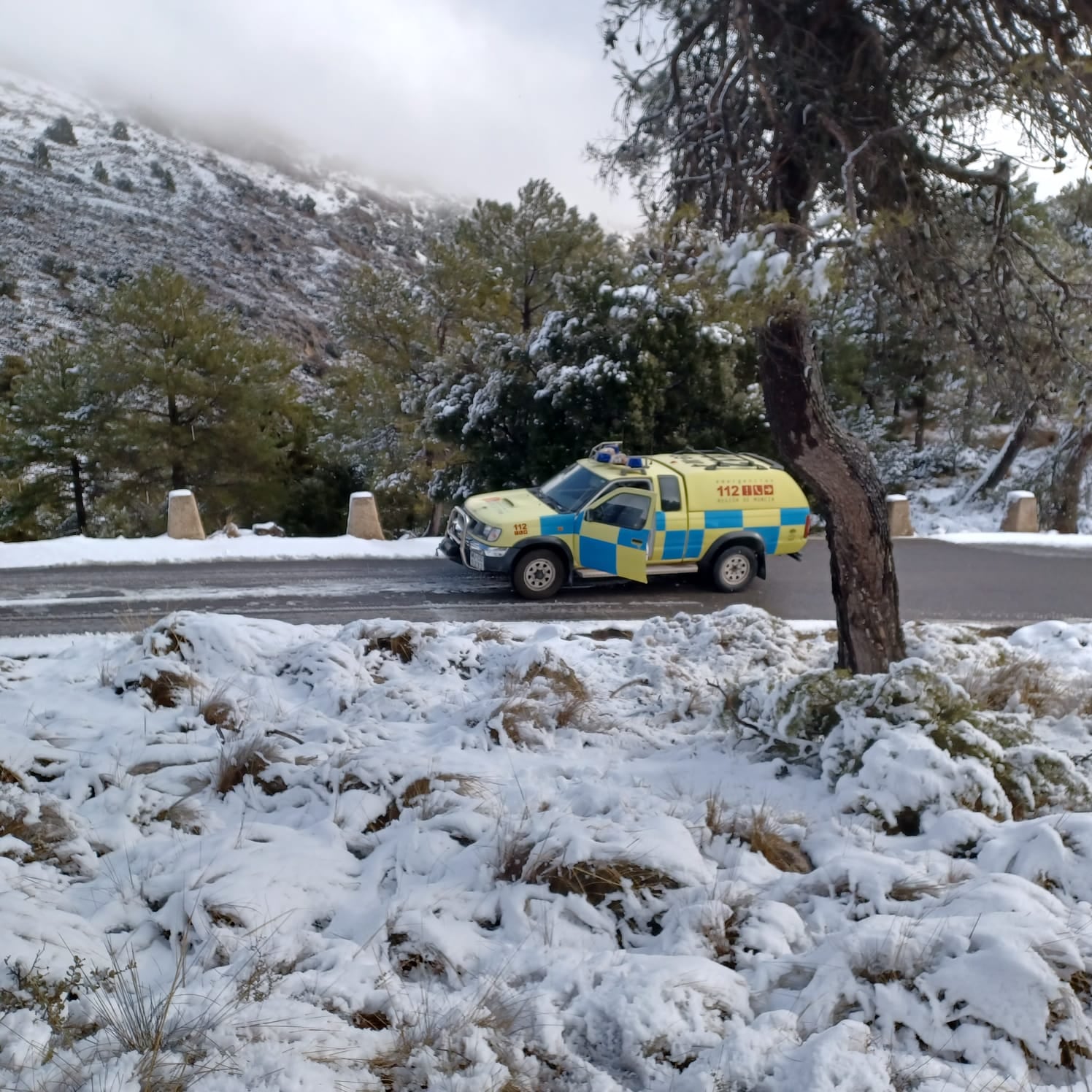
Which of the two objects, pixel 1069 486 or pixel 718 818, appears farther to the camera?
pixel 1069 486

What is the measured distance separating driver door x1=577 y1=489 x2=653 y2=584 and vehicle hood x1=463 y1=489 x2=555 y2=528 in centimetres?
55

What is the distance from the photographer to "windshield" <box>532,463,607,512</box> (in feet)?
35.1

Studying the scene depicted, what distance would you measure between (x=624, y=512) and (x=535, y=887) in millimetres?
7713

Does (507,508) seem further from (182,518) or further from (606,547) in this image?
(182,518)

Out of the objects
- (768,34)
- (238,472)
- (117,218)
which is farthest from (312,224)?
(768,34)

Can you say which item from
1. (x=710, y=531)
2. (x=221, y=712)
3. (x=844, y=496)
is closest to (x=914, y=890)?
(x=844, y=496)

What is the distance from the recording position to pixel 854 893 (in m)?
3.12

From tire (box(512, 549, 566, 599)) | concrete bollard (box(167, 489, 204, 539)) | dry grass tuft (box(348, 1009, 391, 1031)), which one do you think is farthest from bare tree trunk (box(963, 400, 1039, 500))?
dry grass tuft (box(348, 1009, 391, 1031))

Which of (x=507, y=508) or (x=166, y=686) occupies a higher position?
(x=507, y=508)

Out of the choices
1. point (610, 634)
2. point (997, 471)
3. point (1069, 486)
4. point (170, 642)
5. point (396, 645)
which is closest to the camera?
point (170, 642)

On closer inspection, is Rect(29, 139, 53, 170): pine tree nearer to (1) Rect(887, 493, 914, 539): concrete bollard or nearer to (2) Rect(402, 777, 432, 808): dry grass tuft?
(1) Rect(887, 493, 914, 539): concrete bollard

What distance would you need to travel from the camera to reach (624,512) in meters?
10.5

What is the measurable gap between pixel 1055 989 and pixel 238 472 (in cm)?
2899

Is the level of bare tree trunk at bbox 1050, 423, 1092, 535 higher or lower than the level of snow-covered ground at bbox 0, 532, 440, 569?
higher
